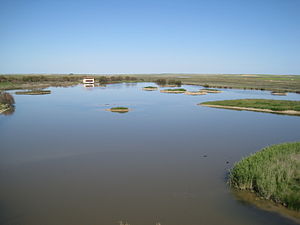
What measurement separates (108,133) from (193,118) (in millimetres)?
10382

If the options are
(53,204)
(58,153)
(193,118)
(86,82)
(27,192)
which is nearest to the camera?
(53,204)

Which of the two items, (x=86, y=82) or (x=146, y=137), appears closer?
(x=146, y=137)

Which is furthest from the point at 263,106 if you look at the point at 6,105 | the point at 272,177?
the point at 6,105

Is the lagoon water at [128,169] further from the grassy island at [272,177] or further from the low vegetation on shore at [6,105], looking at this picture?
the low vegetation on shore at [6,105]

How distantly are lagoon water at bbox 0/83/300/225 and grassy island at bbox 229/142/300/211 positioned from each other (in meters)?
0.77

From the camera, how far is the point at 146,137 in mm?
19047

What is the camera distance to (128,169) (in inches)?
509

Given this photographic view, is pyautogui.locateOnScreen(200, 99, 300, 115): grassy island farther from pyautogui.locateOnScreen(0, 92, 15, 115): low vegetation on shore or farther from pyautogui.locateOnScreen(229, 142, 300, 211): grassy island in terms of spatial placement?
pyautogui.locateOnScreen(0, 92, 15, 115): low vegetation on shore

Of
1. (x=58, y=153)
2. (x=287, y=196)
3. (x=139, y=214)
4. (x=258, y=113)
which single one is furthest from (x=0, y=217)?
(x=258, y=113)

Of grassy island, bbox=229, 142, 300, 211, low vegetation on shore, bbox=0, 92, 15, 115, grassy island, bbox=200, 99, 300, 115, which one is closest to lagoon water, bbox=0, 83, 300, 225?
grassy island, bbox=229, 142, 300, 211

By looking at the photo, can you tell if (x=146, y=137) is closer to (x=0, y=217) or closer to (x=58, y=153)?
(x=58, y=153)

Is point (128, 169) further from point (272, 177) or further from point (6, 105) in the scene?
point (6, 105)

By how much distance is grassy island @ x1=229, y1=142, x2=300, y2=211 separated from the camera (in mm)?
8916

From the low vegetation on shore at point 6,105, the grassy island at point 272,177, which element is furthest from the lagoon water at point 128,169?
the low vegetation on shore at point 6,105
